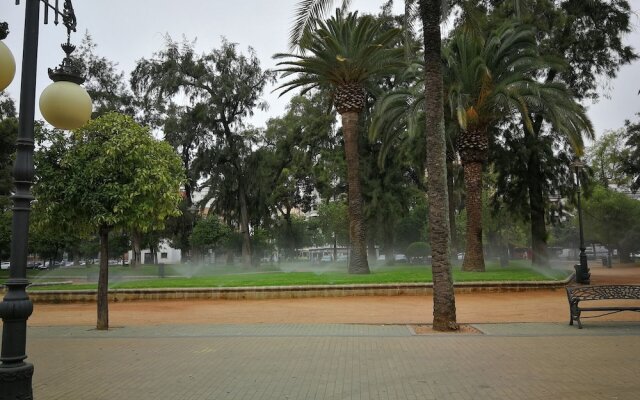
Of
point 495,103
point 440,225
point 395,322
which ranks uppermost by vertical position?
point 495,103

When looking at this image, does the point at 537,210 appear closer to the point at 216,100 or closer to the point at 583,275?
the point at 583,275

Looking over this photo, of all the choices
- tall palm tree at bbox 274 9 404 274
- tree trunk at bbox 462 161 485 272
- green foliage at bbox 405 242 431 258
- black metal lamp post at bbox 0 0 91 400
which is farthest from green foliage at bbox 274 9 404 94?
green foliage at bbox 405 242 431 258

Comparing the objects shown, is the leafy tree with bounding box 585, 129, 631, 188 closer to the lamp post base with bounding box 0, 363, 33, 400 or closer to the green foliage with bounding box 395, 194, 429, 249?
the green foliage with bounding box 395, 194, 429, 249

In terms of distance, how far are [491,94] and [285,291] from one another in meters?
12.4

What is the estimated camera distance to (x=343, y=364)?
25.5 ft

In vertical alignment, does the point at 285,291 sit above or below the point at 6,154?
below

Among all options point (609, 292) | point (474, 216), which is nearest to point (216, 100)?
point (474, 216)

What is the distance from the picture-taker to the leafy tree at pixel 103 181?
39.2 ft

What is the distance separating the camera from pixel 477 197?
2431 centimetres

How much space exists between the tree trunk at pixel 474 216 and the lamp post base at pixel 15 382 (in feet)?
71.3

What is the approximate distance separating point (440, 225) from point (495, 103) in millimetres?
13294

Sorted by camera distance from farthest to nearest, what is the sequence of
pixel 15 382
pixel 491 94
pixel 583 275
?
pixel 583 275, pixel 491 94, pixel 15 382

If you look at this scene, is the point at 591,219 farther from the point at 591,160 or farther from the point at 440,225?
the point at 440,225

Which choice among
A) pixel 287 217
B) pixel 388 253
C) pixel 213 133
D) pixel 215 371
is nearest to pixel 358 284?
pixel 215 371
